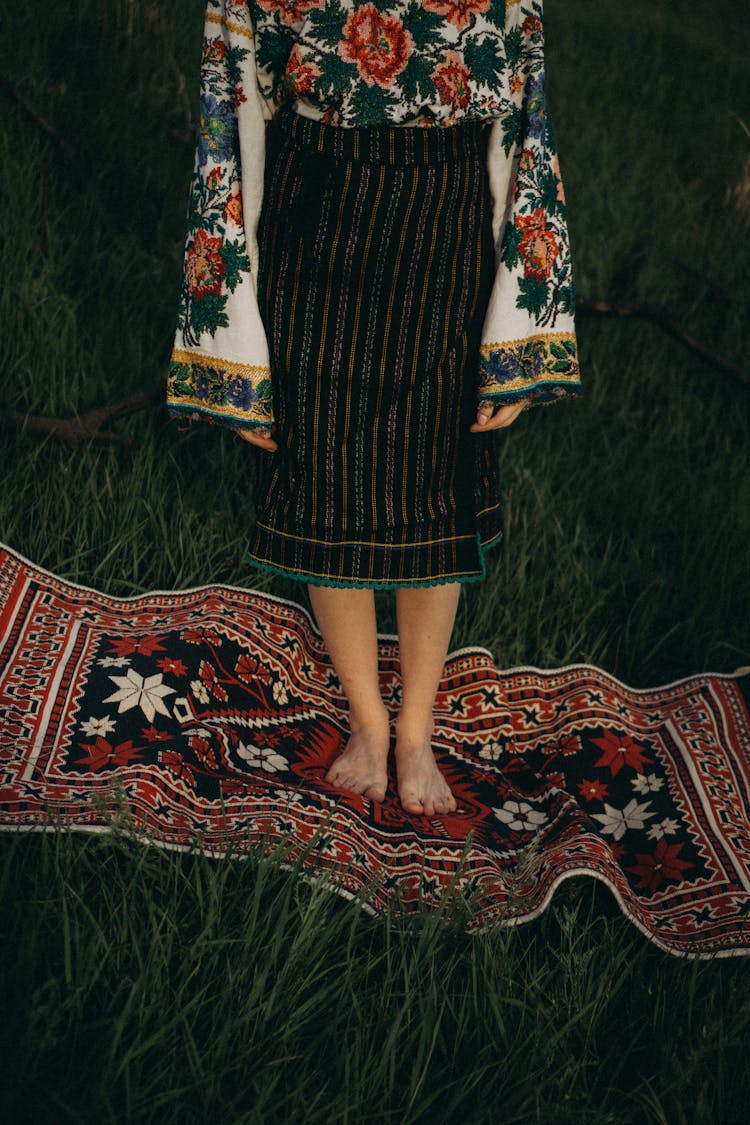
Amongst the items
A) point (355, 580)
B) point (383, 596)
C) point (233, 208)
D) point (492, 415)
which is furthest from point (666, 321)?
point (233, 208)

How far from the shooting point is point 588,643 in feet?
8.36

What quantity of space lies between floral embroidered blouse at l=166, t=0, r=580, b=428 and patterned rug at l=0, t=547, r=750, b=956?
25.3 inches

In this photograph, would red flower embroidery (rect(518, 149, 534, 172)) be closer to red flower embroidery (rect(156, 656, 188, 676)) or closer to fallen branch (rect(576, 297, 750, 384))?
red flower embroidery (rect(156, 656, 188, 676))

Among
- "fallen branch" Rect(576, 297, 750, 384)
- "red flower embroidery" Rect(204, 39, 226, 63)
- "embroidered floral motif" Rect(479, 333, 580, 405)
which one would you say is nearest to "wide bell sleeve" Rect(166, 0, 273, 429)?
"red flower embroidery" Rect(204, 39, 226, 63)

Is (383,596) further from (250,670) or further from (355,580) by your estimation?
(355,580)

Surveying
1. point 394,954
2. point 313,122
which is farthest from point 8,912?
point 313,122

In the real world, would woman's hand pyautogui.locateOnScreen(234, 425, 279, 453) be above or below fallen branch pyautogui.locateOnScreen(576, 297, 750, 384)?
below

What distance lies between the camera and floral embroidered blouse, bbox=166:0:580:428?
1541mm

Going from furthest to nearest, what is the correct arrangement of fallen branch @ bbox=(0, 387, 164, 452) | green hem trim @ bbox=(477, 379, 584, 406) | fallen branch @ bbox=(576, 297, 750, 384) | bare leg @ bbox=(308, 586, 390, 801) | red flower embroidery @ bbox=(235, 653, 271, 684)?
fallen branch @ bbox=(576, 297, 750, 384) → fallen branch @ bbox=(0, 387, 164, 452) → red flower embroidery @ bbox=(235, 653, 271, 684) → bare leg @ bbox=(308, 586, 390, 801) → green hem trim @ bbox=(477, 379, 584, 406)

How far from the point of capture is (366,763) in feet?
6.81

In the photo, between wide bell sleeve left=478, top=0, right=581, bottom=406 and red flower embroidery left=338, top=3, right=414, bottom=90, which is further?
wide bell sleeve left=478, top=0, right=581, bottom=406

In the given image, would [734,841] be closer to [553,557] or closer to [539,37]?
[553,557]

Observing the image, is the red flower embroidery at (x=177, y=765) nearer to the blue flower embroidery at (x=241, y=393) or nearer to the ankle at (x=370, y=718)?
the ankle at (x=370, y=718)

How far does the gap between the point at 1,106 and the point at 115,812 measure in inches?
106
